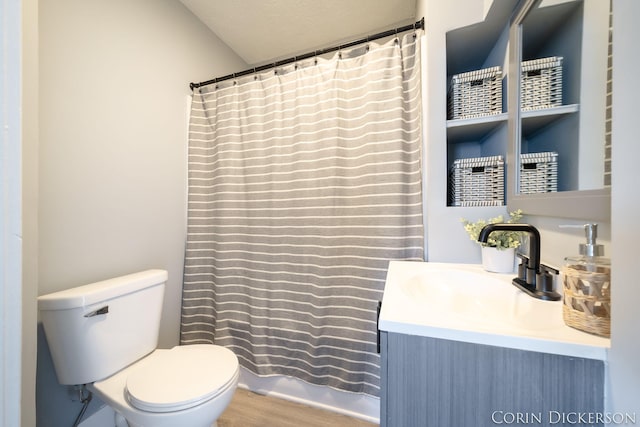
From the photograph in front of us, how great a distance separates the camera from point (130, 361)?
109cm

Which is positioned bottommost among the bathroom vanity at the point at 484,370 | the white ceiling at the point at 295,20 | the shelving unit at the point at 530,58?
the bathroom vanity at the point at 484,370

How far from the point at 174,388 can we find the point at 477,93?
1847mm

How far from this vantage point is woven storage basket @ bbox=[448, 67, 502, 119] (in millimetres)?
1062

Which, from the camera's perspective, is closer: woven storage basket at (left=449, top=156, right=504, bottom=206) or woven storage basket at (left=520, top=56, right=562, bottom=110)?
woven storage basket at (left=520, top=56, right=562, bottom=110)

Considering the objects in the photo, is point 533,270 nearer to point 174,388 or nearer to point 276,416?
point 174,388

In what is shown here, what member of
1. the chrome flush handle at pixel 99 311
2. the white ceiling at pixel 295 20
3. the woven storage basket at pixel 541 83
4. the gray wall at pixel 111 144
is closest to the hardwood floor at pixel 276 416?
the gray wall at pixel 111 144

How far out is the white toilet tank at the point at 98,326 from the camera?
0.91 metres

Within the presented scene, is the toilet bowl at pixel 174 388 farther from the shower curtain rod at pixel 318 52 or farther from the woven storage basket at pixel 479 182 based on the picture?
the shower curtain rod at pixel 318 52

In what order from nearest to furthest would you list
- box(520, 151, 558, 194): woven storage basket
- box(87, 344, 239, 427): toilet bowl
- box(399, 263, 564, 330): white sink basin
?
1. box(399, 263, 564, 330): white sink basin
2. box(520, 151, 558, 194): woven storage basket
3. box(87, 344, 239, 427): toilet bowl

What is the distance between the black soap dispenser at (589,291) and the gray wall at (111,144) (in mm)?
1760

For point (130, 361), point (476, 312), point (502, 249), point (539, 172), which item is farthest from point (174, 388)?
point (539, 172)

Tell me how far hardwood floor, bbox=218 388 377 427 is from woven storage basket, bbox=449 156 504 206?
52.3 inches
